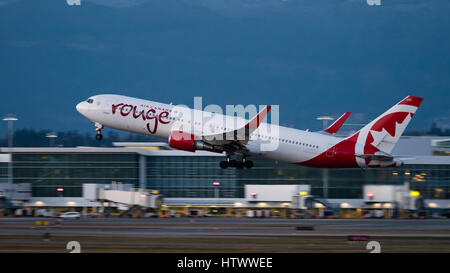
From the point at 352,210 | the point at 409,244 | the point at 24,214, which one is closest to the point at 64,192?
the point at 24,214

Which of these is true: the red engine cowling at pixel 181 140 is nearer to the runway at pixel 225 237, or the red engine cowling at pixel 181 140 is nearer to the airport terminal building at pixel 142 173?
the runway at pixel 225 237

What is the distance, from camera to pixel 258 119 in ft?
171

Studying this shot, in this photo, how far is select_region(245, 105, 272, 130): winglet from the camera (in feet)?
168

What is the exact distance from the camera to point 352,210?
258 ft

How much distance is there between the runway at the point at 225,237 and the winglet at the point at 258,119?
29.6 ft

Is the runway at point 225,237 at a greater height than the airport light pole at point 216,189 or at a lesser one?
lesser

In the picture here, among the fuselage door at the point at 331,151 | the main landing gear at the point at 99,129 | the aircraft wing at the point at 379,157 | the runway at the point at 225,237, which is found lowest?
the runway at the point at 225,237

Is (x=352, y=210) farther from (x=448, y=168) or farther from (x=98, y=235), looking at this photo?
(x=98, y=235)

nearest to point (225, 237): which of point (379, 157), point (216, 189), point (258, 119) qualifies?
point (258, 119)

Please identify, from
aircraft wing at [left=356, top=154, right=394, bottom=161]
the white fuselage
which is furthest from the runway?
the white fuselage

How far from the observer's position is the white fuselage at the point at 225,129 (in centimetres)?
5512

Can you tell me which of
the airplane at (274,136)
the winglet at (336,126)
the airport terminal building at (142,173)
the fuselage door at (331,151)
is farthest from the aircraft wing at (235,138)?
the airport terminal building at (142,173)
